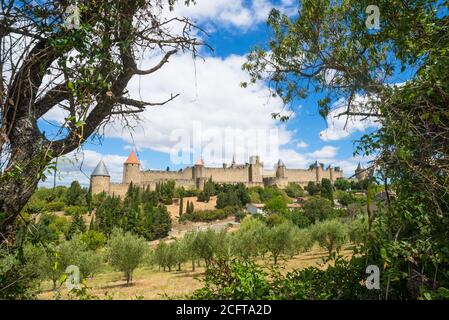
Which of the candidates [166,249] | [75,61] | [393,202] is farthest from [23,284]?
[166,249]

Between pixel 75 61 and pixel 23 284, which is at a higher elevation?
pixel 75 61

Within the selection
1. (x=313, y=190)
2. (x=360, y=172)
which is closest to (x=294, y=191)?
(x=313, y=190)

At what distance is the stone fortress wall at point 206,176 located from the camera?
62750 millimetres

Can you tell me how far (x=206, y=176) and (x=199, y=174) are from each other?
1858 mm

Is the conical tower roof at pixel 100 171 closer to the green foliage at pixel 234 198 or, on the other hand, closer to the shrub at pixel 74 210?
the shrub at pixel 74 210

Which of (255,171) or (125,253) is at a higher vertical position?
(255,171)

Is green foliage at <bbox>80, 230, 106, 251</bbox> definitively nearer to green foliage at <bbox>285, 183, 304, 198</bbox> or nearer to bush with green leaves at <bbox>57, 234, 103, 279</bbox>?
bush with green leaves at <bbox>57, 234, 103, 279</bbox>

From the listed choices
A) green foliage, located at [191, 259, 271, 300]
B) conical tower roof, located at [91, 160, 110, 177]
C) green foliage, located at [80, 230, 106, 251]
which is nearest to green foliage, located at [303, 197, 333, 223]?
green foliage, located at [80, 230, 106, 251]

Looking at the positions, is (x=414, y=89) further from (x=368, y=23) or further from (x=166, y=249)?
(x=166, y=249)

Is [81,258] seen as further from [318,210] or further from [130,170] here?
[130,170]

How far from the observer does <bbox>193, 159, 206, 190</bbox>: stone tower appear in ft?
243

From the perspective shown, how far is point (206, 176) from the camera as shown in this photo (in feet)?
250
